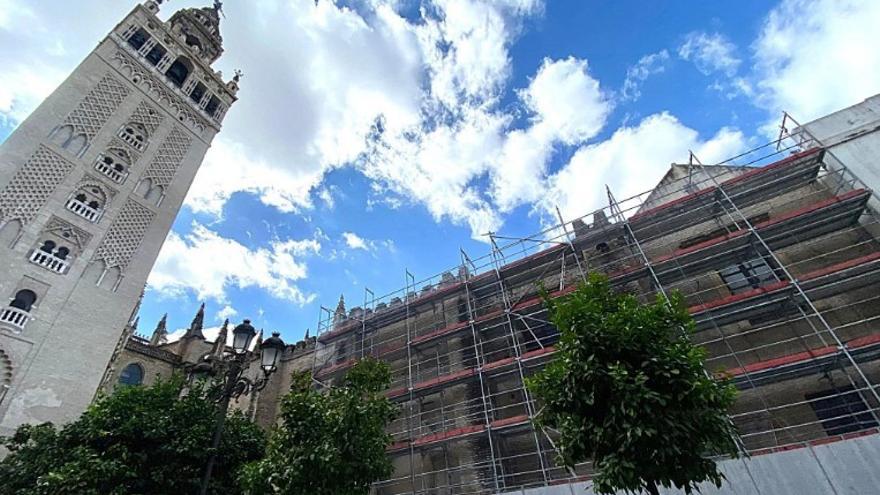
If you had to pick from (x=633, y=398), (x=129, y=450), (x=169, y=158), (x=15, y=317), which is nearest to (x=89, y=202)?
(x=169, y=158)

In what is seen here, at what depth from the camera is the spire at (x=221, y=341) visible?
26.9m

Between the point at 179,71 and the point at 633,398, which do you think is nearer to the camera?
the point at 633,398

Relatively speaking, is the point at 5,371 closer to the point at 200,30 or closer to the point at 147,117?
the point at 147,117

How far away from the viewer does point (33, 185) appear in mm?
15477

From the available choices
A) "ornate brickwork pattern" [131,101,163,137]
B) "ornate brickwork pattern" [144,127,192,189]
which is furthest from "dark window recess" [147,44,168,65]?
"ornate brickwork pattern" [144,127,192,189]

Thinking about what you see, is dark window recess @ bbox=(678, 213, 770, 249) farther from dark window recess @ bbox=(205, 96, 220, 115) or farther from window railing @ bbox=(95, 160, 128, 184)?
dark window recess @ bbox=(205, 96, 220, 115)

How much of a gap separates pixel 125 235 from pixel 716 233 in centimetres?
2263

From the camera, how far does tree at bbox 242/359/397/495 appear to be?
796cm

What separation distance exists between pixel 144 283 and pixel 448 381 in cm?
1401

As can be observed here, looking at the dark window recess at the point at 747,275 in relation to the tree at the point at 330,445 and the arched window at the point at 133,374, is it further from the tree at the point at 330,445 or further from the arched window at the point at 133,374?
the arched window at the point at 133,374

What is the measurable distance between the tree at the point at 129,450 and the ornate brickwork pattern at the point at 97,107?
13.0 meters

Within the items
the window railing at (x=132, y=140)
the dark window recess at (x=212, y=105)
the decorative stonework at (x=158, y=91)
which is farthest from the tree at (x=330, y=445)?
the dark window recess at (x=212, y=105)

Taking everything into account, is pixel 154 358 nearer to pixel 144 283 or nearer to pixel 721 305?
pixel 144 283

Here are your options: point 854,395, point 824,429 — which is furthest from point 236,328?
point 854,395
